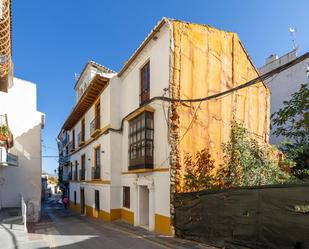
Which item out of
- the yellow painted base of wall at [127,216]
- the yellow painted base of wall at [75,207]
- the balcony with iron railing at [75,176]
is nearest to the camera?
the yellow painted base of wall at [127,216]

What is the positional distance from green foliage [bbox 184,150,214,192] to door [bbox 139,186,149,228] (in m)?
3.64

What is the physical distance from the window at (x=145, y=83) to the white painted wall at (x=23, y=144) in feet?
32.0

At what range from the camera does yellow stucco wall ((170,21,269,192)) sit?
12.1m

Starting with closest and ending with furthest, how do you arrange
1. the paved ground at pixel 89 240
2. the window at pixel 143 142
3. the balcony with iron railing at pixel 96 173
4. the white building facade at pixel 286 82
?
the paved ground at pixel 89 240, the window at pixel 143 142, the balcony with iron railing at pixel 96 173, the white building facade at pixel 286 82

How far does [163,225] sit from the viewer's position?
12.1 meters

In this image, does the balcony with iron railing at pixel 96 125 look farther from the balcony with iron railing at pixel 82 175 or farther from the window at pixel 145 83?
the window at pixel 145 83

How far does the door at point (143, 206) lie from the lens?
14.7 m

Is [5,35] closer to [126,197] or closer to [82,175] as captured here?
[126,197]

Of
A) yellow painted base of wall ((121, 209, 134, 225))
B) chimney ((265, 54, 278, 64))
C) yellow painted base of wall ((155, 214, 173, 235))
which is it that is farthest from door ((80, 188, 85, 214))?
chimney ((265, 54, 278, 64))

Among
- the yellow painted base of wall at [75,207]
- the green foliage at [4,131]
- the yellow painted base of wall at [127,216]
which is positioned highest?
the green foliage at [4,131]

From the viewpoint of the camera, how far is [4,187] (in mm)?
19406

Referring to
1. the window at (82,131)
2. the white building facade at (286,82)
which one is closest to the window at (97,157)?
the window at (82,131)

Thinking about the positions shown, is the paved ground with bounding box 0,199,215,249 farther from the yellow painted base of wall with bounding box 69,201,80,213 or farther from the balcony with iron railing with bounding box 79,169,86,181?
the yellow painted base of wall with bounding box 69,201,80,213

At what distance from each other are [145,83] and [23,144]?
10537mm
